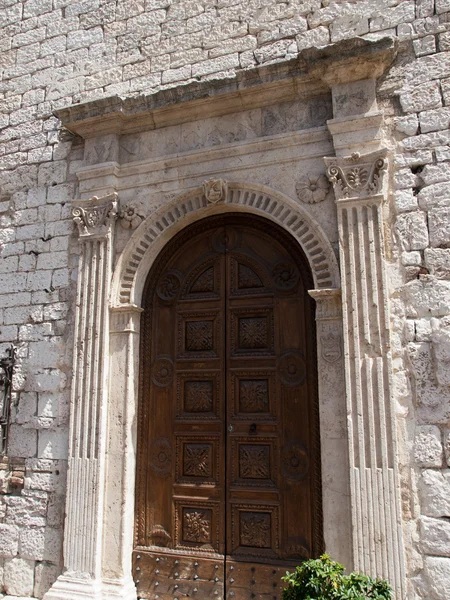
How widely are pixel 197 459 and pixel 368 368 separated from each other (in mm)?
1617

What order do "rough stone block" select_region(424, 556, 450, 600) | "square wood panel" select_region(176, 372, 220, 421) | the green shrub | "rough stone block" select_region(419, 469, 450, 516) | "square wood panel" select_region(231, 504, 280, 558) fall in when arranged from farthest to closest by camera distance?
1. "square wood panel" select_region(176, 372, 220, 421)
2. "square wood panel" select_region(231, 504, 280, 558)
3. "rough stone block" select_region(419, 469, 450, 516)
4. "rough stone block" select_region(424, 556, 450, 600)
5. the green shrub

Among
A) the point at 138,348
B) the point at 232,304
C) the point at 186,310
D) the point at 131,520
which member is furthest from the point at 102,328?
the point at 131,520

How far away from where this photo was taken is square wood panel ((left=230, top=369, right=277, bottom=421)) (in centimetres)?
434

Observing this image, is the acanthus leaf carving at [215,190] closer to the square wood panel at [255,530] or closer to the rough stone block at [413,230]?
the rough stone block at [413,230]

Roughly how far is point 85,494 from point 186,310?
1727mm

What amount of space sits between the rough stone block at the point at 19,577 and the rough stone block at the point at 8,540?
2.7 inches

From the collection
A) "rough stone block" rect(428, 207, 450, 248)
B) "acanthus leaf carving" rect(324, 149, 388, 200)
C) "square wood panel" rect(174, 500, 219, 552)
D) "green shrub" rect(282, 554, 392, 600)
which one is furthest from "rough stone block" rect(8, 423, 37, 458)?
"rough stone block" rect(428, 207, 450, 248)

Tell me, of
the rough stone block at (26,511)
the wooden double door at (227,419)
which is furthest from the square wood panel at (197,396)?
Result: the rough stone block at (26,511)

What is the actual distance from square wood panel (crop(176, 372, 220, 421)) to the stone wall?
3.46 feet

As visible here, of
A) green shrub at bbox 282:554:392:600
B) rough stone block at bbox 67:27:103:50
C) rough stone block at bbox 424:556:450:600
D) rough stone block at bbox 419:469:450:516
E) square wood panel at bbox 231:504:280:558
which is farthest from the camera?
rough stone block at bbox 67:27:103:50

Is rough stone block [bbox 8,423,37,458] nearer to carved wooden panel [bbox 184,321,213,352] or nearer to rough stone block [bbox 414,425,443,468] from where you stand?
carved wooden panel [bbox 184,321,213,352]

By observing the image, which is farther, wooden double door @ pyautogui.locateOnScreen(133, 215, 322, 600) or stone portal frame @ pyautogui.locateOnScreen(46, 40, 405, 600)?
wooden double door @ pyautogui.locateOnScreen(133, 215, 322, 600)

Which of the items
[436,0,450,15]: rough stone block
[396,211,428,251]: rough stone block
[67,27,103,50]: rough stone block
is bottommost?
[396,211,428,251]: rough stone block

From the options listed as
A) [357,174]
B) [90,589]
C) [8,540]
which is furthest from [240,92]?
[8,540]
